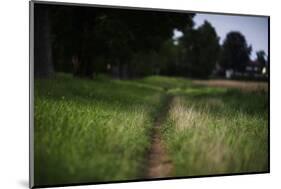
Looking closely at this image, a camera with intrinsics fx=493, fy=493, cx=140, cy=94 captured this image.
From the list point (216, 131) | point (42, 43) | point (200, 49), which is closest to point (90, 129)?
point (42, 43)

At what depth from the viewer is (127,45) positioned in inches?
241

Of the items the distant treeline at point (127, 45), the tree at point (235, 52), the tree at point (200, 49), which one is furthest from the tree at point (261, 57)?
the tree at point (200, 49)

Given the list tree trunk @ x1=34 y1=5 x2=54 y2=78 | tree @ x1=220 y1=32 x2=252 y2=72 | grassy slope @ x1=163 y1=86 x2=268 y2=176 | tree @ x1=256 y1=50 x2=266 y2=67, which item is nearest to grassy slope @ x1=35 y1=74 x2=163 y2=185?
tree trunk @ x1=34 y1=5 x2=54 y2=78

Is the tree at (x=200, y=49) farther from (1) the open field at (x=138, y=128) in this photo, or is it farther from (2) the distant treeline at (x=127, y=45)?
(1) the open field at (x=138, y=128)

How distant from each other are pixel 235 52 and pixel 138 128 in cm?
169

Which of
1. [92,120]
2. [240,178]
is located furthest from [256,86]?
[92,120]

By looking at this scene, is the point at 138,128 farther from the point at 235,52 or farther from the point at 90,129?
the point at 235,52

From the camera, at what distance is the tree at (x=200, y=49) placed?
631 centimetres

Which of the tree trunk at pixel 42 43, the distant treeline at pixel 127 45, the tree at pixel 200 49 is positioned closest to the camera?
the tree trunk at pixel 42 43

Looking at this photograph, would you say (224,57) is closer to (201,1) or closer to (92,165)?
(201,1)

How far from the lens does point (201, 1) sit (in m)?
6.43

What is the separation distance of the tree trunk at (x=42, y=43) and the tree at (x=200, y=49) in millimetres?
1732

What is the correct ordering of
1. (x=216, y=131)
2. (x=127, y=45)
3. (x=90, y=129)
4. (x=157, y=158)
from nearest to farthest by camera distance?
(x=90, y=129), (x=157, y=158), (x=127, y=45), (x=216, y=131)
